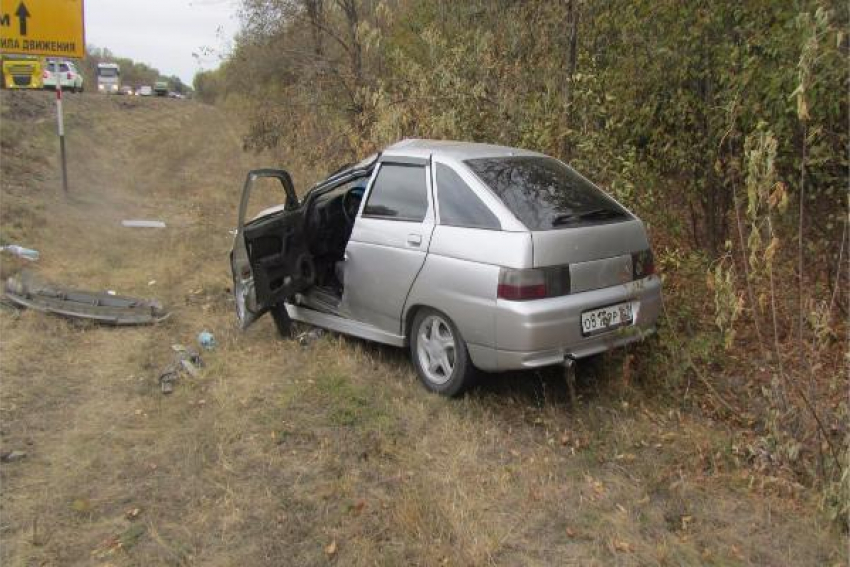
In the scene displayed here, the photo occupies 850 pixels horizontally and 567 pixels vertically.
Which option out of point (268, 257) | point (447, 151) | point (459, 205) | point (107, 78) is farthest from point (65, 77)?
point (459, 205)

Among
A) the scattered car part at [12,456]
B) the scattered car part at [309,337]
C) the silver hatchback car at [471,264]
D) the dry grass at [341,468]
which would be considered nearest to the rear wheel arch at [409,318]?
the silver hatchback car at [471,264]

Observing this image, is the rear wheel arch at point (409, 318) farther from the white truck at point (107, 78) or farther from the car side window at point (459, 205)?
the white truck at point (107, 78)

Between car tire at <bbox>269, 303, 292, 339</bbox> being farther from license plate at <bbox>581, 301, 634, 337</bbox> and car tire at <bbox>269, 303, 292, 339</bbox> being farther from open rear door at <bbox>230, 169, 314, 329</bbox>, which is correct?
license plate at <bbox>581, 301, 634, 337</bbox>

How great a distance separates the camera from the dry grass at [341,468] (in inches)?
133

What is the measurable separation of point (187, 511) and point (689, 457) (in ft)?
8.97

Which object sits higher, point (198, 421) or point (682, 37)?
point (682, 37)

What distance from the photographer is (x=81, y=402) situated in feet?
17.2

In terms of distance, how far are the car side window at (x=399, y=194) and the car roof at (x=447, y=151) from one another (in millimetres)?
111

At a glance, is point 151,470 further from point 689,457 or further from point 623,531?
point 689,457

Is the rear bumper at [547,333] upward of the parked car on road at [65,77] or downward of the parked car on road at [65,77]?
downward

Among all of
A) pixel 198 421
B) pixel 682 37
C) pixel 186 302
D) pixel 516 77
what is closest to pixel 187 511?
pixel 198 421

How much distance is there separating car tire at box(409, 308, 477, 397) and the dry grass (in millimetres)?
139

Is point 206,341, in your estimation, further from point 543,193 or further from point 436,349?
point 543,193

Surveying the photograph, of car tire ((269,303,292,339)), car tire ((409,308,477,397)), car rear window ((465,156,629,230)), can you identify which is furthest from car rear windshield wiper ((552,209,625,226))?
car tire ((269,303,292,339))
